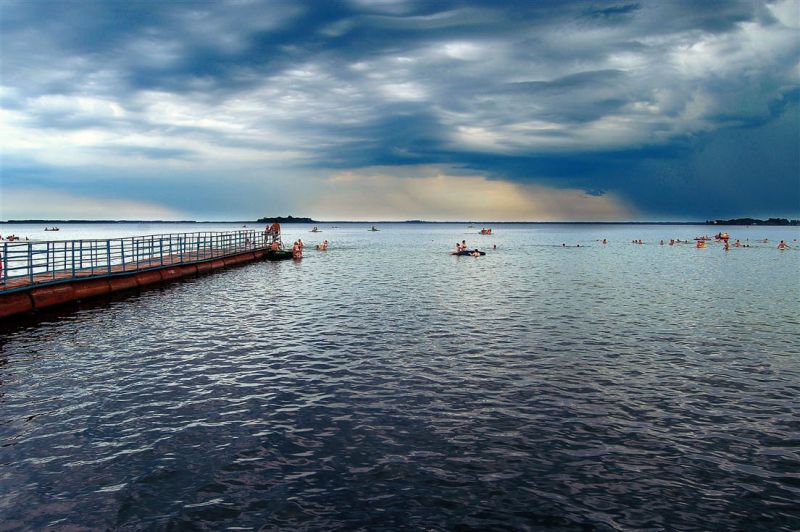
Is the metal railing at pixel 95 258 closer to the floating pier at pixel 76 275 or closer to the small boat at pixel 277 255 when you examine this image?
the floating pier at pixel 76 275

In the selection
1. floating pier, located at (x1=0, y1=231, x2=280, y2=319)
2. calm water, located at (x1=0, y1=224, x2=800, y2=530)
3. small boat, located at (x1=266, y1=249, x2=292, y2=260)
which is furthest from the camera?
small boat, located at (x1=266, y1=249, x2=292, y2=260)

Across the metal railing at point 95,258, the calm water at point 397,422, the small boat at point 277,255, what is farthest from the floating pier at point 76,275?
the small boat at point 277,255

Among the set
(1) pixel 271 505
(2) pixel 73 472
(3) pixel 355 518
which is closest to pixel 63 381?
(2) pixel 73 472

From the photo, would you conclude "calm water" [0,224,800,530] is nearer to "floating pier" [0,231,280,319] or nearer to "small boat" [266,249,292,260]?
"floating pier" [0,231,280,319]

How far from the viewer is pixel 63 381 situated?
52.6 ft

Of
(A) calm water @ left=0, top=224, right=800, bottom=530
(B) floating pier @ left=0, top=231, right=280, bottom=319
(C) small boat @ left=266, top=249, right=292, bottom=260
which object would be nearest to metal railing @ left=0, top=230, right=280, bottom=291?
(B) floating pier @ left=0, top=231, right=280, bottom=319

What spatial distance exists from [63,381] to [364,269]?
44948 mm

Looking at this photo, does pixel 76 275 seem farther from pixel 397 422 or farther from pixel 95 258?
pixel 397 422

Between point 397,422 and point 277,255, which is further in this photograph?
point 277,255

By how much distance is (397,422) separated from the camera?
13125 mm

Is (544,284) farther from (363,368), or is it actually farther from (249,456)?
(249,456)

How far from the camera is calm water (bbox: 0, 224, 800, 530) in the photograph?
362 inches

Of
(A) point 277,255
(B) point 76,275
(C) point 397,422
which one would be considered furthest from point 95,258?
(C) point 397,422

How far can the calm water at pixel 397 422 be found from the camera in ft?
30.2
